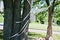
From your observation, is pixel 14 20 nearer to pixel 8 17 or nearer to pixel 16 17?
pixel 16 17

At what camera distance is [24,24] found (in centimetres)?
424

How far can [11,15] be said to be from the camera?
4.42 metres

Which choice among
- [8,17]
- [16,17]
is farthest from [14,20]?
[8,17]

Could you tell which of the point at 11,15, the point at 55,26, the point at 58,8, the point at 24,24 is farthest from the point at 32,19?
the point at 55,26

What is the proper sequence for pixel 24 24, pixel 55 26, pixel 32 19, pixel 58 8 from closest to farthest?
pixel 32 19 → pixel 24 24 → pixel 58 8 → pixel 55 26

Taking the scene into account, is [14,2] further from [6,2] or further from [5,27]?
[5,27]

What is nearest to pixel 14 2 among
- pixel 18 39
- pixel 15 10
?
pixel 15 10

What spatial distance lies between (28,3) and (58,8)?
4.72 meters

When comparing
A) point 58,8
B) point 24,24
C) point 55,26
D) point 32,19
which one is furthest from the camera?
point 55,26

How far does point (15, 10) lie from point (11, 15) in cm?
14

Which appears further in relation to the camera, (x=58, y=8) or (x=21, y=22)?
(x=58, y=8)

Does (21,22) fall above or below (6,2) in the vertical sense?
below

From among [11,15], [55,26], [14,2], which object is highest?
[14,2]

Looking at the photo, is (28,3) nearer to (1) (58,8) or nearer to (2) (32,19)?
(2) (32,19)
